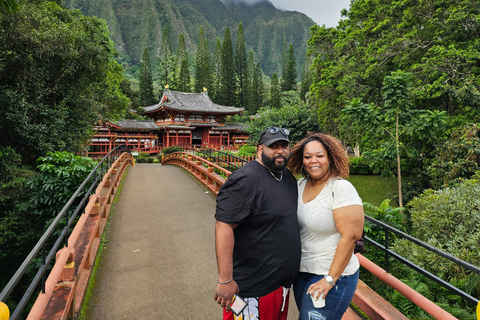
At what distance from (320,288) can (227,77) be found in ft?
176

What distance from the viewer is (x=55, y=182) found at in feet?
22.4

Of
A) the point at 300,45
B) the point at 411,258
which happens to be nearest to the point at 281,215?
the point at 411,258

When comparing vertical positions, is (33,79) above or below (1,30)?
below

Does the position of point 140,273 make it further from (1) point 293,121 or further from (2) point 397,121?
(1) point 293,121

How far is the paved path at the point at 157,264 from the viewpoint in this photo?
10.9 feet

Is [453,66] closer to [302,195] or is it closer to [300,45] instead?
[302,195]

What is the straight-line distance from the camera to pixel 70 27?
10719 millimetres

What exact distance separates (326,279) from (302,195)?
0.57m

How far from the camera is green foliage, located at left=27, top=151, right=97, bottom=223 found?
22.3 ft

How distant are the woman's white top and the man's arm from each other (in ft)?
1.64

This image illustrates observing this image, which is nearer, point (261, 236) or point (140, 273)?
point (261, 236)

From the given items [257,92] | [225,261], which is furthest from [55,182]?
[257,92]

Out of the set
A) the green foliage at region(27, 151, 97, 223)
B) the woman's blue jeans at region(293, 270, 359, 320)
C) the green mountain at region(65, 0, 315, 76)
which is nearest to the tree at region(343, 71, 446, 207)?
the green foliage at region(27, 151, 97, 223)

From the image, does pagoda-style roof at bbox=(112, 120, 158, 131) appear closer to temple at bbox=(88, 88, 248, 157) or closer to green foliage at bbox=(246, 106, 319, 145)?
temple at bbox=(88, 88, 248, 157)
